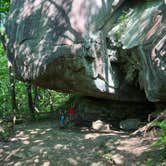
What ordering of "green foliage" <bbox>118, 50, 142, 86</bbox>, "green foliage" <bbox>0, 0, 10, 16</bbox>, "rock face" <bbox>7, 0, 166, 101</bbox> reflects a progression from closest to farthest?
1. "green foliage" <bbox>118, 50, 142, 86</bbox>
2. "rock face" <bbox>7, 0, 166, 101</bbox>
3. "green foliage" <bbox>0, 0, 10, 16</bbox>

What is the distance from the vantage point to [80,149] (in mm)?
9477

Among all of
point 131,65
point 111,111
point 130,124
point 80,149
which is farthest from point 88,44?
point 80,149

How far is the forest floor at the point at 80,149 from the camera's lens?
8.31 m

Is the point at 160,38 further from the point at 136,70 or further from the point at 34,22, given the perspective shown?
the point at 34,22

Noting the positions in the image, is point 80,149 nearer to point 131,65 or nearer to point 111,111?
point 131,65

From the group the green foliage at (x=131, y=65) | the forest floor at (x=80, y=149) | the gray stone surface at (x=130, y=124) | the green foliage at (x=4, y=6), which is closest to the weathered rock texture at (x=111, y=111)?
the gray stone surface at (x=130, y=124)

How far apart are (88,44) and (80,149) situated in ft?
10.4

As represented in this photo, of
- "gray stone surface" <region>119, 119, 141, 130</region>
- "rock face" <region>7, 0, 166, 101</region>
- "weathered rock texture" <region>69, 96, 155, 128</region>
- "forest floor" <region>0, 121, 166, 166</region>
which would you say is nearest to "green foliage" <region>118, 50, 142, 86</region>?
"rock face" <region>7, 0, 166, 101</region>

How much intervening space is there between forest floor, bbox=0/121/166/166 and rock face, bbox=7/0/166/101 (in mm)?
1563

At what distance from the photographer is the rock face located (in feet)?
35.0

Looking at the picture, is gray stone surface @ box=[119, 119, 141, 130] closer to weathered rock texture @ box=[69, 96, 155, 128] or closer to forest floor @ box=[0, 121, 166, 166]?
forest floor @ box=[0, 121, 166, 166]

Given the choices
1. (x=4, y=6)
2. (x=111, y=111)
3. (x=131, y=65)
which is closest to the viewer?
(x=131, y=65)

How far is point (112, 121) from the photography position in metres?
12.4

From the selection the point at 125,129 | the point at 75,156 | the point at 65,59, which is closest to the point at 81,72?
the point at 65,59
